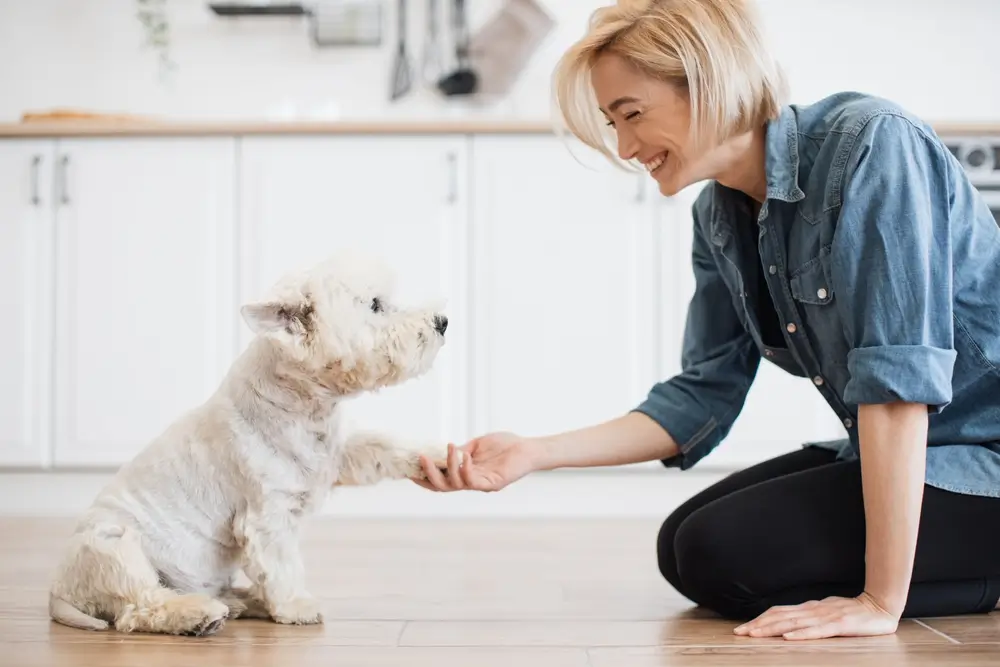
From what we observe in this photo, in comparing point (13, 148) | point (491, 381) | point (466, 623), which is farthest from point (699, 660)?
point (13, 148)

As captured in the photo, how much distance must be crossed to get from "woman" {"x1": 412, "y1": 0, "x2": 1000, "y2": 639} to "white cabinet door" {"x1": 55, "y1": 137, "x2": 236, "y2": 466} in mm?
1700

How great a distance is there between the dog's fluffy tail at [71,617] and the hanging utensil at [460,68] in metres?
2.52

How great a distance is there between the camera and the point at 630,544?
2.56m

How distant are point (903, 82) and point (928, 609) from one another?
2.74 m

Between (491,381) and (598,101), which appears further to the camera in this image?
(491,381)

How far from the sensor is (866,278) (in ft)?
4.66

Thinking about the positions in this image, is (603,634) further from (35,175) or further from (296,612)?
(35,175)

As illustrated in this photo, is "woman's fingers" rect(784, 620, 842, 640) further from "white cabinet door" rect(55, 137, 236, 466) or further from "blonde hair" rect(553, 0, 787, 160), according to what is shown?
"white cabinet door" rect(55, 137, 236, 466)

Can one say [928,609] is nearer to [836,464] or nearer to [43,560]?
[836,464]

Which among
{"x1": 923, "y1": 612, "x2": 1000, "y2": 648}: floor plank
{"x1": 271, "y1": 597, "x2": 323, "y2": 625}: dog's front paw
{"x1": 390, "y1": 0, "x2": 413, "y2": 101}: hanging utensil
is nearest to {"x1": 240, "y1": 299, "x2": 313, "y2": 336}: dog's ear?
{"x1": 271, "y1": 597, "x2": 323, "y2": 625}: dog's front paw

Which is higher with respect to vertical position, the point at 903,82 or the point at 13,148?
the point at 903,82

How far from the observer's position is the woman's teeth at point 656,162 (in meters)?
1.64

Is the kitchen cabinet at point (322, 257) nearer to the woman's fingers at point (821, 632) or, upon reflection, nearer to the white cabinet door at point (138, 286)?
the white cabinet door at point (138, 286)

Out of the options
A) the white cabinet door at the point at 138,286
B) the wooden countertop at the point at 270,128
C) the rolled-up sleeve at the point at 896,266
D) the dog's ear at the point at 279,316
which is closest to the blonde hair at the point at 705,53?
the rolled-up sleeve at the point at 896,266
